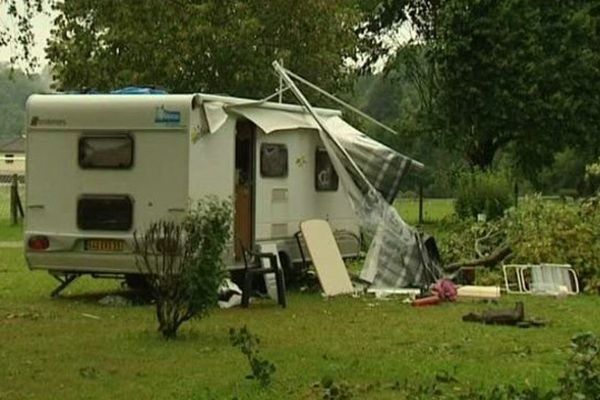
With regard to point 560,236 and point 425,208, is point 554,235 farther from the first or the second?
point 425,208

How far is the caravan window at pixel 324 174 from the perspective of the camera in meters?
16.5

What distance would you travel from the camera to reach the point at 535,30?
30.9 m

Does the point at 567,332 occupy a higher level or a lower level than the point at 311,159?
lower

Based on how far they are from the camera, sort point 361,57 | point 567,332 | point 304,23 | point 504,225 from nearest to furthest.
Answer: point 567,332 → point 504,225 → point 304,23 → point 361,57

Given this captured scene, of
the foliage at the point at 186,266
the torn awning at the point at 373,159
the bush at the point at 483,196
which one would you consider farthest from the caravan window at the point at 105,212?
the bush at the point at 483,196

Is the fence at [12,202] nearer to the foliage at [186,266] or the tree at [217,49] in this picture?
the tree at [217,49]

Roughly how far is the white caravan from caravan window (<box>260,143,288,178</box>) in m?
0.22

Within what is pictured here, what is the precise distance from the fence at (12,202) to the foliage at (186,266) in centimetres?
1739

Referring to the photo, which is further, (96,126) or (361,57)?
(361,57)

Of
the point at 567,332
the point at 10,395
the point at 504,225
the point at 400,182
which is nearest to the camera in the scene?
the point at 10,395

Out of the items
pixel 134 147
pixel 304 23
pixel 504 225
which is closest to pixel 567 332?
pixel 134 147

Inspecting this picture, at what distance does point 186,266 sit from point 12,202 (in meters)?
20.8

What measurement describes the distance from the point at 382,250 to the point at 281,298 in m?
2.31

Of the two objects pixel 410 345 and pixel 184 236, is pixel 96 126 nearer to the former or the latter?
pixel 184 236
